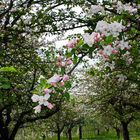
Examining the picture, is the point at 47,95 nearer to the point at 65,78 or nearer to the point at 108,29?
the point at 65,78

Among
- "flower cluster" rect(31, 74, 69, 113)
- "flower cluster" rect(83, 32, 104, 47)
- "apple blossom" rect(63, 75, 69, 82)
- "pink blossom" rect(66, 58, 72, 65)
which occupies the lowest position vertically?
"flower cluster" rect(31, 74, 69, 113)

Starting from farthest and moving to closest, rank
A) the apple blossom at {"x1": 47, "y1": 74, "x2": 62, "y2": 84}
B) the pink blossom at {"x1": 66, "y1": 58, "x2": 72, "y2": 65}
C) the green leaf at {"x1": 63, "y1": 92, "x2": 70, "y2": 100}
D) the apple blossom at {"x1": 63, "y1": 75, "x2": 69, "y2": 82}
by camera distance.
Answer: the pink blossom at {"x1": 66, "y1": 58, "x2": 72, "y2": 65}
the apple blossom at {"x1": 63, "y1": 75, "x2": 69, "y2": 82}
the green leaf at {"x1": 63, "y1": 92, "x2": 70, "y2": 100}
the apple blossom at {"x1": 47, "y1": 74, "x2": 62, "y2": 84}

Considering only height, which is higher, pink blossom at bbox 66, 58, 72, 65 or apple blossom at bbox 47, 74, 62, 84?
pink blossom at bbox 66, 58, 72, 65

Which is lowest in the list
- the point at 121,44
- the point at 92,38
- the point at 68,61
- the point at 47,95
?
the point at 47,95

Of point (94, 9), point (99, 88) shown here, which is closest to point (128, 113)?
point (99, 88)

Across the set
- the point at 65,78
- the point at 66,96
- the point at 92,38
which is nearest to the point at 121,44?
the point at 92,38

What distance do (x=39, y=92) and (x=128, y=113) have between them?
29.7 meters

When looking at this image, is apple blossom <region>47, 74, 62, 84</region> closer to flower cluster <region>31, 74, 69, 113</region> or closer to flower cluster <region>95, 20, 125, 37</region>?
flower cluster <region>31, 74, 69, 113</region>

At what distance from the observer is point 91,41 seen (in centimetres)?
495

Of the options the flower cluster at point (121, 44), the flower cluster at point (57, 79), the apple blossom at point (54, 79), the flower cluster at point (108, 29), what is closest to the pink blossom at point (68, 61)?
the flower cluster at point (57, 79)

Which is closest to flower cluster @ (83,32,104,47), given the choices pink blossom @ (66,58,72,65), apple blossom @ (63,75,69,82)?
pink blossom @ (66,58,72,65)

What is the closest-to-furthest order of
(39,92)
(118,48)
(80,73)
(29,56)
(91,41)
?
(39,92), (91,41), (118,48), (29,56), (80,73)

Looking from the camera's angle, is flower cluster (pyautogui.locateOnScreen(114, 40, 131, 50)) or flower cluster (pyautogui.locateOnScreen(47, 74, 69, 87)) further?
flower cluster (pyautogui.locateOnScreen(114, 40, 131, 50))

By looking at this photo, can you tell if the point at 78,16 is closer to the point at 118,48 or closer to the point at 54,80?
the point at 118,48
